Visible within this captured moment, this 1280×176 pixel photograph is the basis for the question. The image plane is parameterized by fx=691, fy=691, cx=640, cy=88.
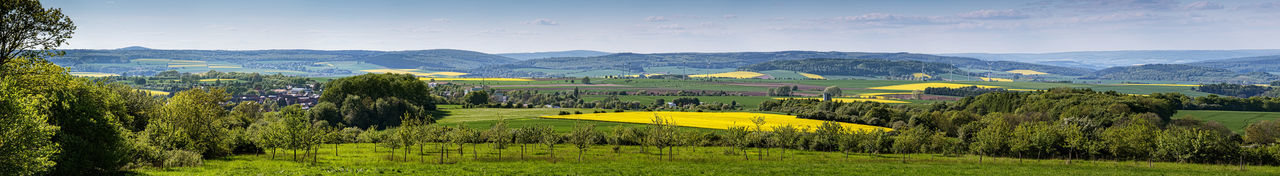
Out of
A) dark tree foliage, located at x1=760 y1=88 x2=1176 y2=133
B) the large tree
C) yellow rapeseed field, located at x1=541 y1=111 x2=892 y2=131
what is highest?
the large tree

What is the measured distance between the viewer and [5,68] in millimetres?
25594

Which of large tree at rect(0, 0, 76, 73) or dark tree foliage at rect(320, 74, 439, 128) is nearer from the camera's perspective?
large tree at rect(0, 0, 76, 73)

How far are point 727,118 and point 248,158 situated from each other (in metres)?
56.3

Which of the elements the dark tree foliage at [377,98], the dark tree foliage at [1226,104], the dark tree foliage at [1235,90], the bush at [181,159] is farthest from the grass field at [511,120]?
the dark tree foliage at [1235,90]

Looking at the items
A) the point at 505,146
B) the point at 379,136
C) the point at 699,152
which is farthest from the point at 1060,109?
the point at 379,136

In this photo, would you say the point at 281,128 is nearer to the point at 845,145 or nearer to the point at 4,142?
the point at 4,142

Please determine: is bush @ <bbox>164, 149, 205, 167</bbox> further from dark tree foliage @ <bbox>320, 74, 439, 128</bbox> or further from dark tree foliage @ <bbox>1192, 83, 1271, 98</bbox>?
dark tree foliage @ <bbox>1192, 83, 1271, 98</bbox>

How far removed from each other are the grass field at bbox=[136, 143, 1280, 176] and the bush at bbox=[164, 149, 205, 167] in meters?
0.69

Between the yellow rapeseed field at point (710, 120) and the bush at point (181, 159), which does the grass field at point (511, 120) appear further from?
the bush at point (181, 159)

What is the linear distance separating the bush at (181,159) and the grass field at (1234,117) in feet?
347

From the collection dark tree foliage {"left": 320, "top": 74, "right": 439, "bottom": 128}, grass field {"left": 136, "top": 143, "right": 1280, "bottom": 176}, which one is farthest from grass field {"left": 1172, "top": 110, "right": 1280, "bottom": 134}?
dark tree foliage {"left": 320, "top": 74, "right": 439, "bottom": 128}

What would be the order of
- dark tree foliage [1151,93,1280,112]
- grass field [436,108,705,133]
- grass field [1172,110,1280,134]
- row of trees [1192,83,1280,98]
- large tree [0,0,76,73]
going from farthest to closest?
1. row of trees [1192,83,1280,98]
2. dark tree foliage [1151,93,1280,112]
3. grass field [1172,110,1280,134]
4. grass field [436,108,705,133]
5. large tree [0,0,76,73]

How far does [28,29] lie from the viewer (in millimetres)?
25641

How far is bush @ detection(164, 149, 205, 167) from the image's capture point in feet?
107
